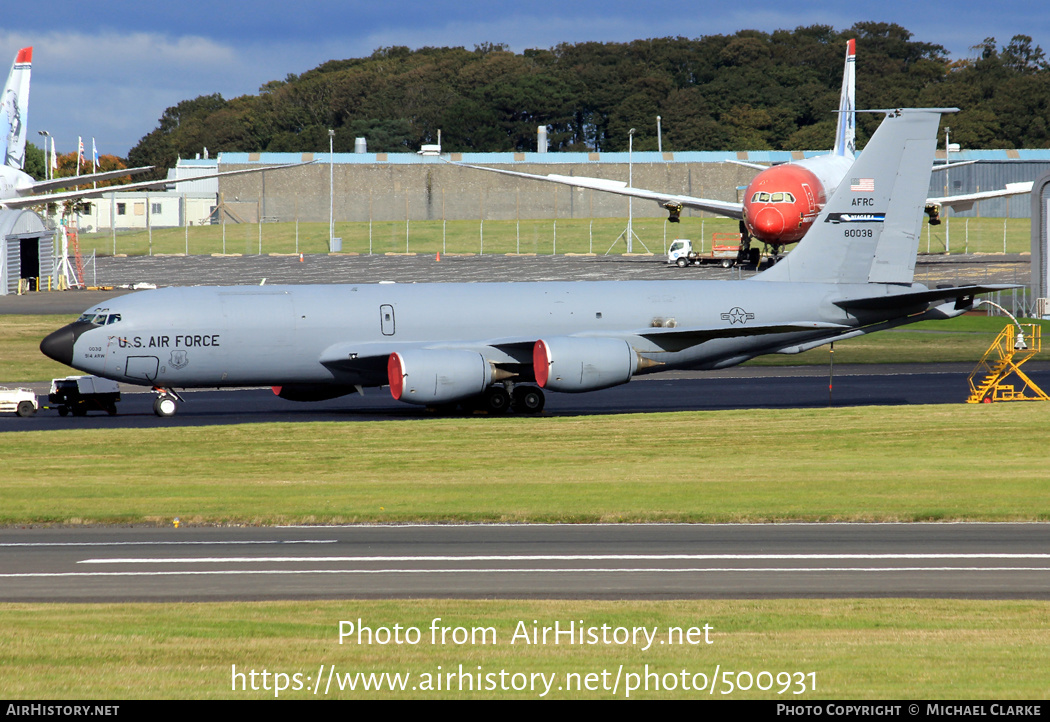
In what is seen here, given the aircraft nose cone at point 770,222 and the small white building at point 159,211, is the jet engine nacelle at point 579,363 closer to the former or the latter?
the aircraft nose cone at point 770,222

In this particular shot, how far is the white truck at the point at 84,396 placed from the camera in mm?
34656

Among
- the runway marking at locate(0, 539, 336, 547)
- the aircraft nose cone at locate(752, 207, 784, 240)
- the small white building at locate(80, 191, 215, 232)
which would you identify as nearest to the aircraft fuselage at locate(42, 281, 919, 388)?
the runway marking at locate(0, 539, 336, 547)

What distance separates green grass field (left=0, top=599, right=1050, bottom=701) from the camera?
9516 millimetres

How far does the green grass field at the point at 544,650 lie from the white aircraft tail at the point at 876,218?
81.4 ft

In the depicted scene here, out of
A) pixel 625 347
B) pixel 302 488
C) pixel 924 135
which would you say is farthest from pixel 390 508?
pixel 924 135

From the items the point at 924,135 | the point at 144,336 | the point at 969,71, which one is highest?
the point at 969,71

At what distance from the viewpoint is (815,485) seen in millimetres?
21781

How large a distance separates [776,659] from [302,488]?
13.4m

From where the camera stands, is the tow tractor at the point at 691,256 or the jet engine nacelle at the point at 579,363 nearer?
the jet engine nacelle at the point at 579,363

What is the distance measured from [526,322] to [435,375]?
4055mm

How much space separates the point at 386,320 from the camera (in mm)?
33781

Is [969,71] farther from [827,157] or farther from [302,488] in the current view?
[302,488]

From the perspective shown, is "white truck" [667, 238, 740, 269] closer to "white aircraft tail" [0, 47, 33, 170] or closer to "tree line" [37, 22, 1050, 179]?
"white aircraft tail" [0, 47, 33, 170]

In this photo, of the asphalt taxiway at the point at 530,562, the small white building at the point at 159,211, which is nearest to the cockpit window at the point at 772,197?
the asphalt taxiway at the point at 530,562
